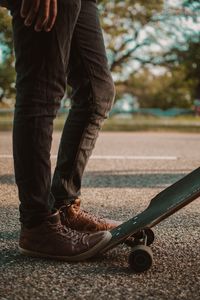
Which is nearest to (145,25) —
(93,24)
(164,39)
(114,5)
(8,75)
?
(164,39)

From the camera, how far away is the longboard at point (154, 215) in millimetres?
1814

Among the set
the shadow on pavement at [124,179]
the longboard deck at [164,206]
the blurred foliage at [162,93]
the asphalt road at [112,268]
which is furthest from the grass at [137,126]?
the blurred foliage at [162,93]

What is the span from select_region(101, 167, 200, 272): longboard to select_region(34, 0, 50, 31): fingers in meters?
0.78

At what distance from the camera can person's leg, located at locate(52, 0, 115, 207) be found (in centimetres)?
214

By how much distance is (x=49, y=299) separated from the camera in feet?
5.16

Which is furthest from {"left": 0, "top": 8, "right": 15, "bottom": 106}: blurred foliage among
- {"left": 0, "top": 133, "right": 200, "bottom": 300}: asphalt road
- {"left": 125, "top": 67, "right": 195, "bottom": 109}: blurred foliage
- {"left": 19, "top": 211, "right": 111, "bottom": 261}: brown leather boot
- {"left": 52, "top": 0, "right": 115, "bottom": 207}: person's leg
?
{"left": 125, "top": 67, "right": 195, "bottom": 109}: blurred foliage

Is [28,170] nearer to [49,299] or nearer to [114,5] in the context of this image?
[49,299]

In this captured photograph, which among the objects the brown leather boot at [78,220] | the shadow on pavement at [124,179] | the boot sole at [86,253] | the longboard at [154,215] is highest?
the longboard at [154,215]

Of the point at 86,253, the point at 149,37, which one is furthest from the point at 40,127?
the point at 149,37

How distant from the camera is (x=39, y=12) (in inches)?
69.8

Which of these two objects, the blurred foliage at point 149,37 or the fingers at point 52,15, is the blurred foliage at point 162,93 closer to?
the blurred foliage at point 149,37

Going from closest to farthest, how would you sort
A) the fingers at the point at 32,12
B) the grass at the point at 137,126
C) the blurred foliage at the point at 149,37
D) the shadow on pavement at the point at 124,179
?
1. the fingers at the point at 32,12
2. the shadow on pavement at the point at 124,179
3. the grass at the point at 137,126
4. the blurred foliage at the point at 149,37

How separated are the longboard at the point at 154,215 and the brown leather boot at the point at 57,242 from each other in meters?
0.05

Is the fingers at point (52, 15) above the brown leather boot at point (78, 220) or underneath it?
above
